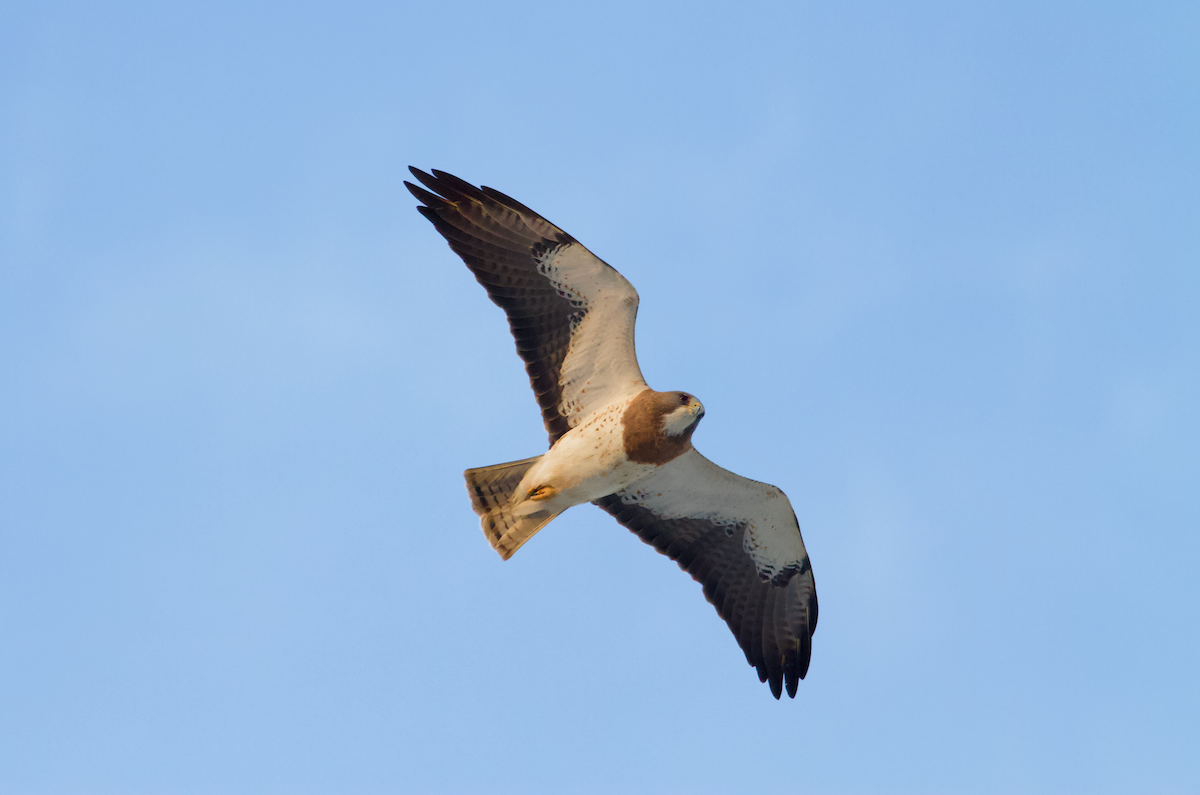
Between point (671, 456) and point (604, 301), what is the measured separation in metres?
1.66

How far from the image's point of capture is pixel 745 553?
11.9m

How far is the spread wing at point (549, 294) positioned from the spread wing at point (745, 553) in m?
1.23

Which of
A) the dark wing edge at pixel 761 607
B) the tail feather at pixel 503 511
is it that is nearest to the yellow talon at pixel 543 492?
the tail feather at pixel 503 511

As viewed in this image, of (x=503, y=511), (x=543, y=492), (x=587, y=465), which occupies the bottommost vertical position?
(x=503, y=511)

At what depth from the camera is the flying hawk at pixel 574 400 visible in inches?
415

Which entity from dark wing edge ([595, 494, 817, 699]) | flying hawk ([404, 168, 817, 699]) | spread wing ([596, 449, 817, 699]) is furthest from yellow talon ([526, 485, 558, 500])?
dark wing edge ([595, 494, 817, 699])

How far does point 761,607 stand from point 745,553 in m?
0.65

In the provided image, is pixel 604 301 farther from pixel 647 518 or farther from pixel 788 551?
pixel 788 551

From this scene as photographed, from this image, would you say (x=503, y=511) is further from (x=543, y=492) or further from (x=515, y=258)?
(x=515, y=258)

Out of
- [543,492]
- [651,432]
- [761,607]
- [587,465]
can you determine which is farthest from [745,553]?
[543,492]

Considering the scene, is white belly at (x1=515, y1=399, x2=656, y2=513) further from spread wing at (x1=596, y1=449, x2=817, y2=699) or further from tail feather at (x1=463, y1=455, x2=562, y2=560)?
spread wing at (x1=596, y1=449, x2=817, y2=699)

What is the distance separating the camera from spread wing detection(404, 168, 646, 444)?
1078cm

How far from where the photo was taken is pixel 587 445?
416 inches

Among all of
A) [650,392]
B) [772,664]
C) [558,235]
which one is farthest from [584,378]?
[772,664]
